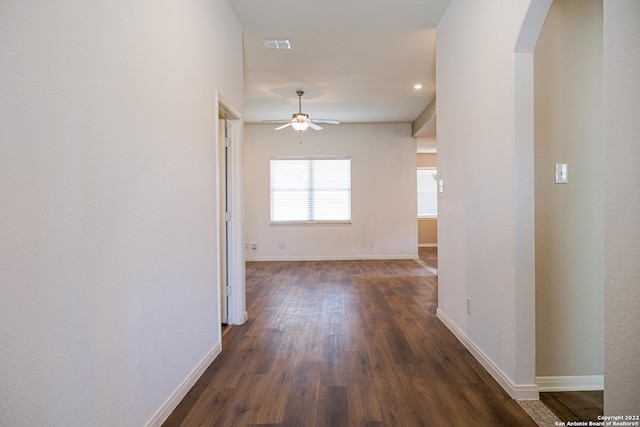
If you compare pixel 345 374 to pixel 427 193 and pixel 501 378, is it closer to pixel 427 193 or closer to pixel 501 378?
pixel 501 378

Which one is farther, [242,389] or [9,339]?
[242,389]

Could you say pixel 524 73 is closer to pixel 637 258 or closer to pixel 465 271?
pixel 637 258

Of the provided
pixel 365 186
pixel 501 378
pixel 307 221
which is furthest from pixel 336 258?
pixel 501 378

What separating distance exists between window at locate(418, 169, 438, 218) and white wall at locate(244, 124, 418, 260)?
216 cm

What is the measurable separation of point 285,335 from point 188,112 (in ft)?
6.57

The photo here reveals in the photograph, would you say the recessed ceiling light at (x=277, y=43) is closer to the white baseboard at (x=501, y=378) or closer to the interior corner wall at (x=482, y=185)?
the interior corner wall at (x=482, y=185)

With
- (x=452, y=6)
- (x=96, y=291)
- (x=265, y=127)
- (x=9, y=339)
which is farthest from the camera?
(x=265, y=127)

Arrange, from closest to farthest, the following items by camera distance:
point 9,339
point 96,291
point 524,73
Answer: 1. point 9,339
2. point 96,291
3. point 524,73

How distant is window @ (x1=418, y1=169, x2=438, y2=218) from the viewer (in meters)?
9.51

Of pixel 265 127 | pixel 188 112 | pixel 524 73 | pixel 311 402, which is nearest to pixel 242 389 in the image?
pixel 311 402

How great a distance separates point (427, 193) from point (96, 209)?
9.10 m

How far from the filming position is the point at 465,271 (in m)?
2.77

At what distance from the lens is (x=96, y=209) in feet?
4.29

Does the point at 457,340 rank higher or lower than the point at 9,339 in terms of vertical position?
lower
